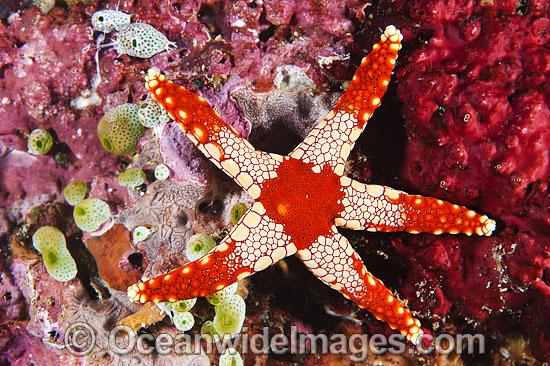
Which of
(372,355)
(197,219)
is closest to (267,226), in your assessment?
(197,219)

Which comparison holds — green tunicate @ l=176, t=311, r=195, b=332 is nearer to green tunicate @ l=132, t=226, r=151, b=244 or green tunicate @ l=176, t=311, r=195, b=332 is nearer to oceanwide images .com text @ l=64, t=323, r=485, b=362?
oceanwide images .com text @ l=64, t=323, r=485, b=362

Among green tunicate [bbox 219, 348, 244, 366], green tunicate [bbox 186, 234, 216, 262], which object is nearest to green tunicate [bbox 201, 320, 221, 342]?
green tunicate [bbox 219, 348, 244, 366]

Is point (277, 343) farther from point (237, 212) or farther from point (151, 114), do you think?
point (151, 114)

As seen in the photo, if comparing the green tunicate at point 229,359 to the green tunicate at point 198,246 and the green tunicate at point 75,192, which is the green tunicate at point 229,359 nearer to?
the green tunicate at point 198,246

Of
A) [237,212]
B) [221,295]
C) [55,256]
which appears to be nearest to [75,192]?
[55,256]

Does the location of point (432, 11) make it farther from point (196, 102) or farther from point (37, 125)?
point (37, 125)
